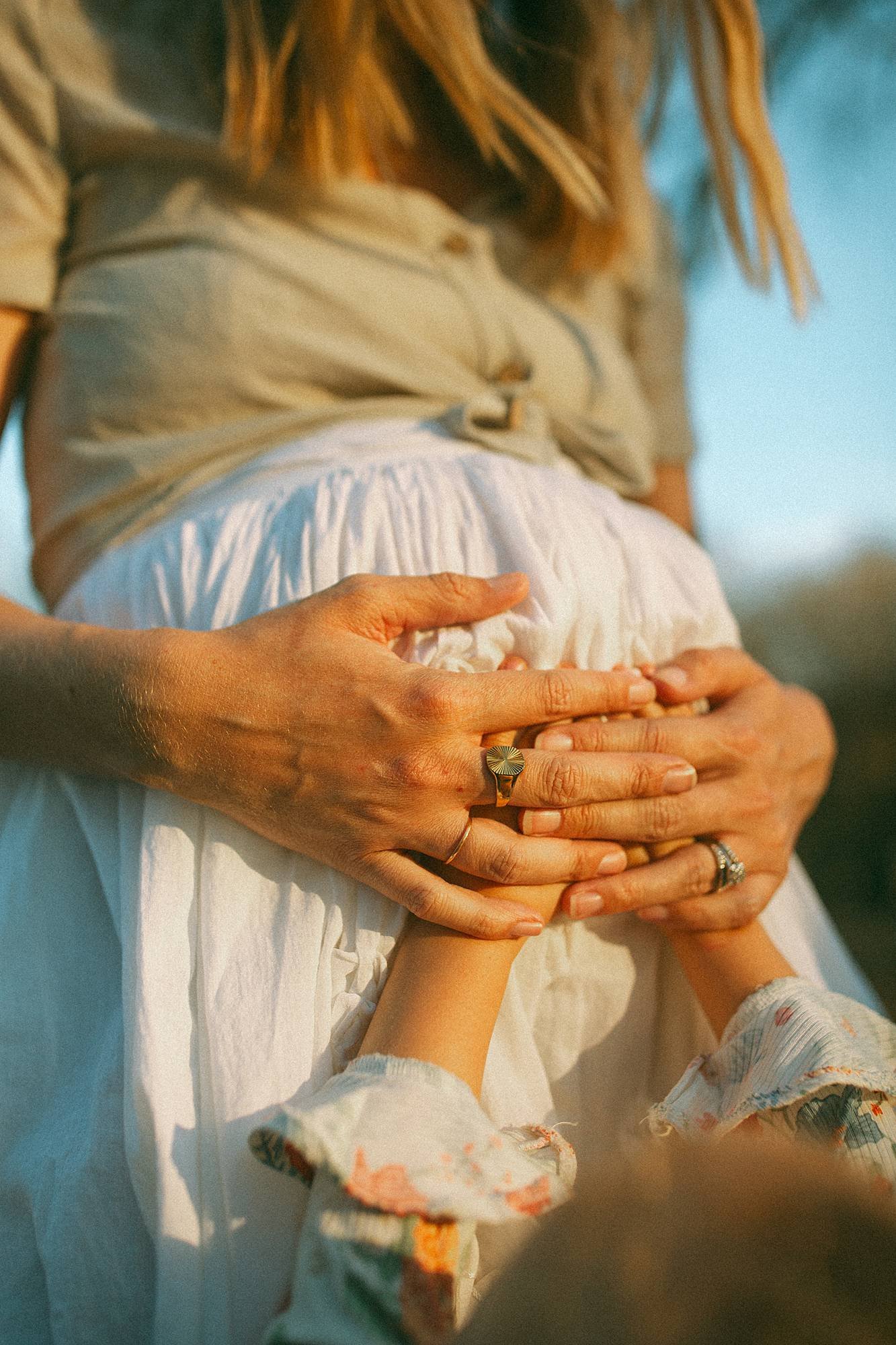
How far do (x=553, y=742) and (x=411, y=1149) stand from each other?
31cm

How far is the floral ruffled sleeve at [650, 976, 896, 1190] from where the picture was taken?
556 millimetres

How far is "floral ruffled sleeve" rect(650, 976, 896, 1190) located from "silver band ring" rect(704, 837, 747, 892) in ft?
0.28

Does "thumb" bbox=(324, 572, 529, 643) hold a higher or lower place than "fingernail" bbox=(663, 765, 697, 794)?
higher

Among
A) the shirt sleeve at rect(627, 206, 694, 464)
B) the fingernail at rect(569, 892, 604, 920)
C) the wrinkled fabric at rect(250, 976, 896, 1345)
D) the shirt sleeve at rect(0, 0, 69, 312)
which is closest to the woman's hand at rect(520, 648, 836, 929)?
the fingernail at rect(569, 892, 604, 920)

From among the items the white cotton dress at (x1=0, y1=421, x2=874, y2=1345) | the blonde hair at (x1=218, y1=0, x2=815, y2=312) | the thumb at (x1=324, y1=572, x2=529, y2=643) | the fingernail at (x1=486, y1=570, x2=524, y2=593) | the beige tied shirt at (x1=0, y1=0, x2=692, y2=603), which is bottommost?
the white cotton dress at (x1=0, y1=421, x2=874, y2=1345)

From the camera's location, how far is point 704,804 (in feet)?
2.40

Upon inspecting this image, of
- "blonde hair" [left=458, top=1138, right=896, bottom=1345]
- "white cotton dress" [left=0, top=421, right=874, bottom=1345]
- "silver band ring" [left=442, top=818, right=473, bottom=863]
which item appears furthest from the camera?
"silver band ring" [left=442, top=818, right=473, bottom=863]

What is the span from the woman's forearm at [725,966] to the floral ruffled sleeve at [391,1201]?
0.75ft

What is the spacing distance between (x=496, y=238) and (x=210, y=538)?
65cm

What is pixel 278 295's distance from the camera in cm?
92

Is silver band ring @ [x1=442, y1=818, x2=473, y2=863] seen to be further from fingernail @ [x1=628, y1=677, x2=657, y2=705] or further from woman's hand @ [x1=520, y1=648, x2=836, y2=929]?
fingernail @ [x1=628, y1=677, x2=657, y2=705]

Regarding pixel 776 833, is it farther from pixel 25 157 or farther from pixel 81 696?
pixel 25 157

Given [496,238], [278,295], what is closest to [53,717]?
[278,295]

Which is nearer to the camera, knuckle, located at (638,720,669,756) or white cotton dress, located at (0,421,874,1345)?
white cotton dress, located at (0,421,874,1345)
